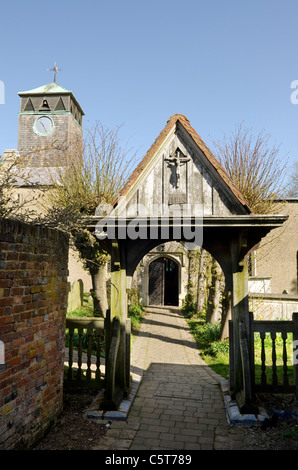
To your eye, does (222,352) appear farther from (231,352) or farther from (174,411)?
(174,411)

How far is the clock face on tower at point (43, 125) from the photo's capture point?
93.2 feet

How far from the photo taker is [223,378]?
284 inches

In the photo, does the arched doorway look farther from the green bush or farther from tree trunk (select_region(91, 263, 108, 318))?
tree trunk (select_region(91, 263, 108, 318))

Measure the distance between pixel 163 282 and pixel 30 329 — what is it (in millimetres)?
18516

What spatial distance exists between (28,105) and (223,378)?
2887 cm

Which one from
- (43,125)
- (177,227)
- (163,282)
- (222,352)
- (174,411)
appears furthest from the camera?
(43,125)

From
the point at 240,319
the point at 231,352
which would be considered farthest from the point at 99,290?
the point at 240,319

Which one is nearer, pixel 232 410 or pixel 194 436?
pixel 194 436

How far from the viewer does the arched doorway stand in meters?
22.1

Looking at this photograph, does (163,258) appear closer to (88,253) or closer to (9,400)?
(88,253)

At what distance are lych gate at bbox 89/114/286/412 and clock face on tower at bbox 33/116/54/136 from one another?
25.3 m

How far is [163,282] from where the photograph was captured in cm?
2211

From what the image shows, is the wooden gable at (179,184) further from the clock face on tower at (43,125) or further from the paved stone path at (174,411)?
the clock face on tower at (43,125)

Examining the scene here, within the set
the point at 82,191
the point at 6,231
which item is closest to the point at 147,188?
the point at 6,231
